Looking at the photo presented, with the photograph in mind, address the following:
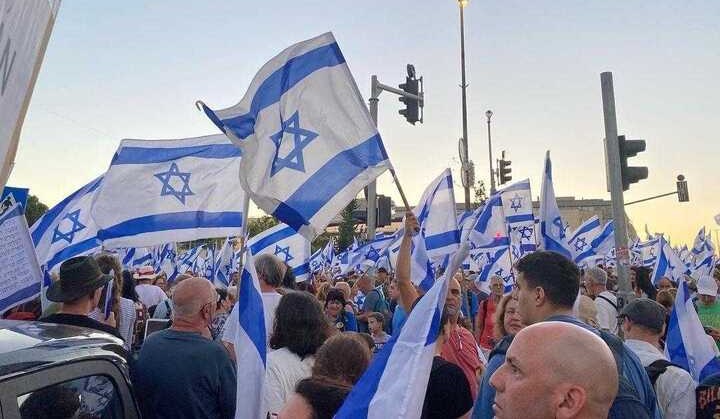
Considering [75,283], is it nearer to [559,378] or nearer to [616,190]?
[559,378]

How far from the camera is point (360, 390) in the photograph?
2.55m

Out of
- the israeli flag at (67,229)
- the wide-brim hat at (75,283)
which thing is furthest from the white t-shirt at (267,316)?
the israeli flag at (67,229)

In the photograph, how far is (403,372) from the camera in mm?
2588

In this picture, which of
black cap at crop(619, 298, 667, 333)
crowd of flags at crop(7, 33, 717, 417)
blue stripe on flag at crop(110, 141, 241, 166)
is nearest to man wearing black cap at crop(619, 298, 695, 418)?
black cap at crop(619, 298, 667, 333)

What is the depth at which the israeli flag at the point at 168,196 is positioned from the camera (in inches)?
256

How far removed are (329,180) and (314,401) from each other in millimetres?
1633

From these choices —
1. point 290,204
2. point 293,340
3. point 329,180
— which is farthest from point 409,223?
point 293,340

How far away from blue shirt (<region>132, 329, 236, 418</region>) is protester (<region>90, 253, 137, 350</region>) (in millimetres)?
863

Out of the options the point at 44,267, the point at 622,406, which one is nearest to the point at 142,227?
the point at 44,267

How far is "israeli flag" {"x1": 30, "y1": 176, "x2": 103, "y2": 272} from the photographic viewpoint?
304 inches

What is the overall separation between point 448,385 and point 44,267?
6034 millimetres

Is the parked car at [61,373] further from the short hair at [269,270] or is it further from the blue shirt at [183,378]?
the short hair at [269,270]

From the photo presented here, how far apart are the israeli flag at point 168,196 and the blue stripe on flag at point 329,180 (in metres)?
2.67

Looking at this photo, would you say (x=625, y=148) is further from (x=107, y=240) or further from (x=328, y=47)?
(x=107, y=240)
